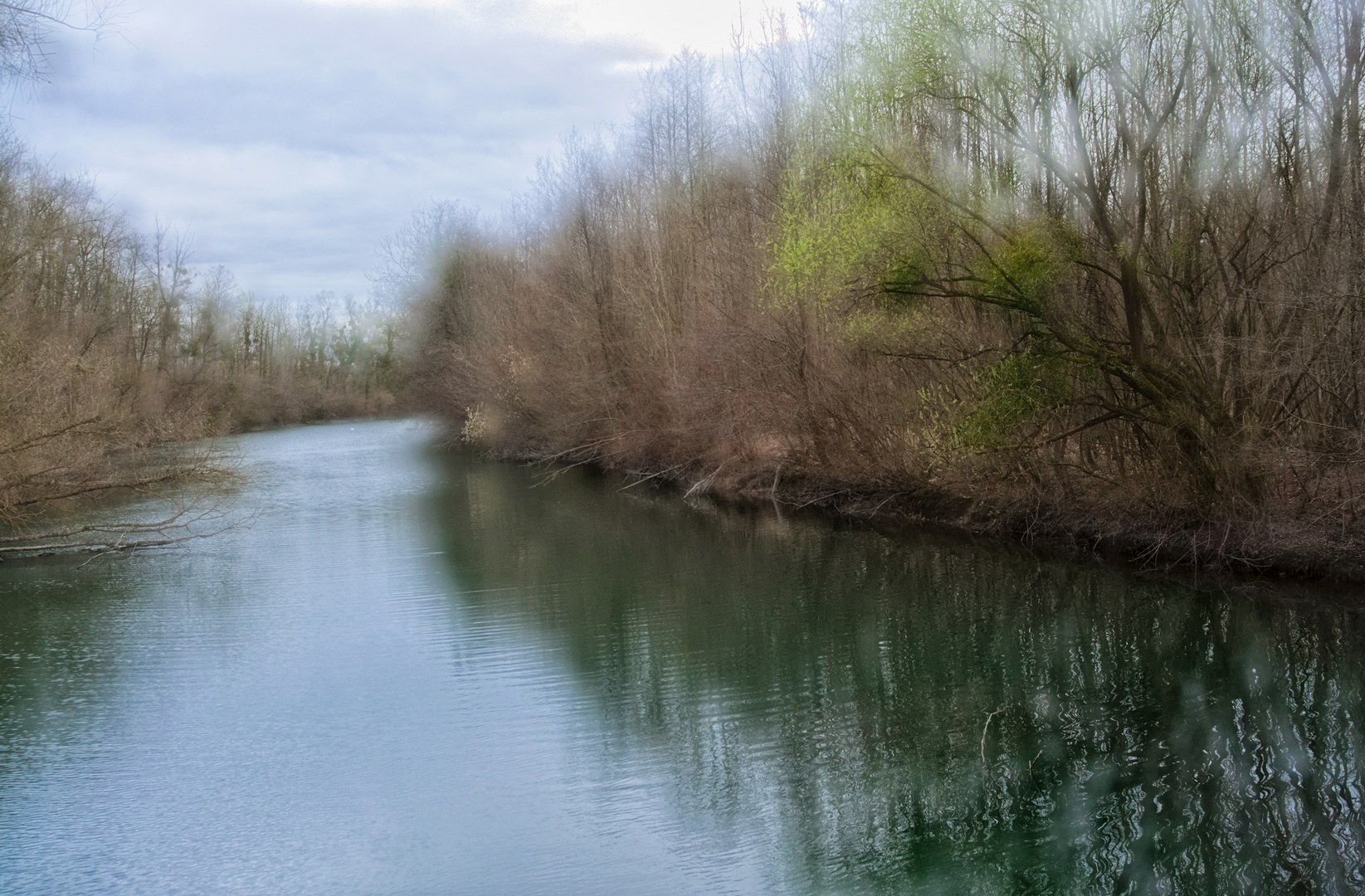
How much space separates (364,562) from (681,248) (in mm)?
14392

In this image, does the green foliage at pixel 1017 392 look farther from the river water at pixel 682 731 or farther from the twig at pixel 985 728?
the twig at pixel 985 728

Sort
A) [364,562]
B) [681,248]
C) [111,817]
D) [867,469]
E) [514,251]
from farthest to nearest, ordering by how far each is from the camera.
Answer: [514,251]
[681,248]
[867,469]
[364,562]
[111,817]

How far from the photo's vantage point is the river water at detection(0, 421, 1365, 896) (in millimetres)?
6766

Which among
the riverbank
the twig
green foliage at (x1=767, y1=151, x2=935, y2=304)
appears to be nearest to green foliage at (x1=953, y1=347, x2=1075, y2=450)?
green foliage at (x1=767, y1=151, x2=935, y2=304)

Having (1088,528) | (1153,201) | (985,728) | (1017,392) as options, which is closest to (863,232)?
(1017,392)

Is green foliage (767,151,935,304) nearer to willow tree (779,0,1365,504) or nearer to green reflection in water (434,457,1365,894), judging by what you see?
willow tree (779,0,1365,504)

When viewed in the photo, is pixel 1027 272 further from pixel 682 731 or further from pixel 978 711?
pixel 682 731

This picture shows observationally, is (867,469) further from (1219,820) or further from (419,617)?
Answer: (1219,820)

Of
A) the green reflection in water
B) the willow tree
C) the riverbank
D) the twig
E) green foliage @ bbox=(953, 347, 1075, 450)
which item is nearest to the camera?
the green reflection in water

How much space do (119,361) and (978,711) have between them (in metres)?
33.8

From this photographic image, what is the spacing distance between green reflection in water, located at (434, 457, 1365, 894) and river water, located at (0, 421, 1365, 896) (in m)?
0.03

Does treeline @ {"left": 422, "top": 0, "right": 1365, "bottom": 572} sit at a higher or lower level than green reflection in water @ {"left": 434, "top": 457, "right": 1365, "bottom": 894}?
higher

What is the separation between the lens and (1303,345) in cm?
1253

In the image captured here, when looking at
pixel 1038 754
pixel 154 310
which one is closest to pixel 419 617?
pixel 1038 754
